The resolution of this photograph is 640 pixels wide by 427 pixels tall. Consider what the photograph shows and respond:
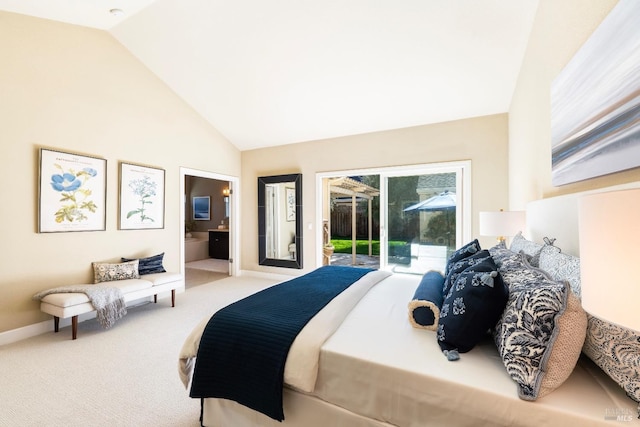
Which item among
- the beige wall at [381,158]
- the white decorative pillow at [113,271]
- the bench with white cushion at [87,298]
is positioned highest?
the beige wall at [381,158]

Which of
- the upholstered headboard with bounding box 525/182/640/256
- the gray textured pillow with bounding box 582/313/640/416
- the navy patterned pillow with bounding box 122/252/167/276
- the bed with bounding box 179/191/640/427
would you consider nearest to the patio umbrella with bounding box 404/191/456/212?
the upholstered headboard with bounding box 525/182/640/256

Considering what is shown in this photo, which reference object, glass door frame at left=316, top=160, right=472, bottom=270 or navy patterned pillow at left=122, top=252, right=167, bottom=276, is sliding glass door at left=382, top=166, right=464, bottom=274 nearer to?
glass door frame at left=316, top=160, right=472, bottom=270

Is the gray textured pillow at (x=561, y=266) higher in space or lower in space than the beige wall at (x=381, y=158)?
lower

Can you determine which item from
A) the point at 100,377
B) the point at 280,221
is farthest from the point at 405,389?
the point at 280,221

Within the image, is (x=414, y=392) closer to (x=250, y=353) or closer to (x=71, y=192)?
(x=250, y=353)

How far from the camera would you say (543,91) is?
6.78ft

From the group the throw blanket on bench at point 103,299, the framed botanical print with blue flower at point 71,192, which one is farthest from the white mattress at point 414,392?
the framed botanical print with blue flower at point 71,192

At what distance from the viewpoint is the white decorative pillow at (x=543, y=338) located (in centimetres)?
98

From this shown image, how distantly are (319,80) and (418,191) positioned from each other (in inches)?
87.5

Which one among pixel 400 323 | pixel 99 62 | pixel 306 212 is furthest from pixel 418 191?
pixel 99 62

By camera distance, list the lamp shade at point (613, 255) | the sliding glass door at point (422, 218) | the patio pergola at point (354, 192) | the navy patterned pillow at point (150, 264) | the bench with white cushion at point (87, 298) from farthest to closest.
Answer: the patio pergola at point (354, 192) < the sliding glass door at point (422, 218) < the navy patterned pillow at point (150, 264) < the bench with white cushion at point (87, 298) < the lamp shade at point (613, 255)

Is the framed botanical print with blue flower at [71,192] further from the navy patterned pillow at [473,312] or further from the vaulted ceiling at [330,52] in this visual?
the navy patterned pillow at [473,312]

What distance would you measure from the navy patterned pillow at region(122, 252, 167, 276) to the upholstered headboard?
4.41m

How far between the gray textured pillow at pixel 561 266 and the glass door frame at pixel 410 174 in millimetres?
2485
